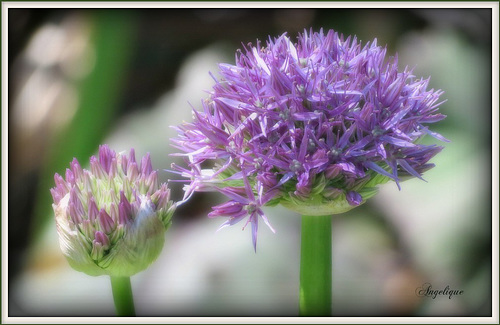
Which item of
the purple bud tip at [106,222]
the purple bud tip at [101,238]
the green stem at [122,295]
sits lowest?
the green stem at [122,295]

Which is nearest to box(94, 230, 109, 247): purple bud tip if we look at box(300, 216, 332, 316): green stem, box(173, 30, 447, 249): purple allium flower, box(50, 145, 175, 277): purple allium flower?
box(50, 145, 175, 277): purple allium flower

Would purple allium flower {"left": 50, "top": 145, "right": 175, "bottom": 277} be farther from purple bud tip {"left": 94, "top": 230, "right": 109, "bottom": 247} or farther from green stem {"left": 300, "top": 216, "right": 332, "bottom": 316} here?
green stem {"left": 300, "top": 216, "right": 332, "bottom": 316}

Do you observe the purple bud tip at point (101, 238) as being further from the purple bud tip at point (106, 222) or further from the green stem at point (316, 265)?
the green stem at point (316, 265)

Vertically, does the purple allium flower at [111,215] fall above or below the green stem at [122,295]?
above

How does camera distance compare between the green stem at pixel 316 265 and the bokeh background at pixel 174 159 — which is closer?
the green stem at pixel 316 265

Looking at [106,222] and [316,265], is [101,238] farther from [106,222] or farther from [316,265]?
[316,265]

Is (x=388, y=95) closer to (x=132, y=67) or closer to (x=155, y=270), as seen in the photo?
(x=155, y=270)

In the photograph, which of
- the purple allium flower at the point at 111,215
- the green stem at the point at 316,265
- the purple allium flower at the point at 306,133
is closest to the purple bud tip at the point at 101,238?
the purple allium flower at the point at 111,215
